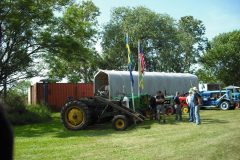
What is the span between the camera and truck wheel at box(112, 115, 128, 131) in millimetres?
18438

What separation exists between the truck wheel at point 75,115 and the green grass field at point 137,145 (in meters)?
1.00

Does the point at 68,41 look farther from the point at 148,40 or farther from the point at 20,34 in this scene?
the point at 148,40

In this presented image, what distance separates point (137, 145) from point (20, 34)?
47.9ft

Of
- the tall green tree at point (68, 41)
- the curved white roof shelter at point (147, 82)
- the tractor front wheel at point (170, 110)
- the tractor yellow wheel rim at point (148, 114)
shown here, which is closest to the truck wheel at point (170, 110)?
the tractor front wheel at point (170, 110)

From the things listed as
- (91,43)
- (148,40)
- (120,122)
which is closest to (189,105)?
(120,122)

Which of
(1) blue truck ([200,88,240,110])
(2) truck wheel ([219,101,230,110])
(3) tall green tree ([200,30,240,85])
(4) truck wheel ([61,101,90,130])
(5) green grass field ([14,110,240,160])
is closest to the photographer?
(5) green grass field ([14,110,240,160])

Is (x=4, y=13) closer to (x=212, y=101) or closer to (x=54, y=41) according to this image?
(x=54, y=41)

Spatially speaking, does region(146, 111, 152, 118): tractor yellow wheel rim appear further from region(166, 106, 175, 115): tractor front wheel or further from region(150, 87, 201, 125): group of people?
region(166, 106, 175, 115): tractor front wheel

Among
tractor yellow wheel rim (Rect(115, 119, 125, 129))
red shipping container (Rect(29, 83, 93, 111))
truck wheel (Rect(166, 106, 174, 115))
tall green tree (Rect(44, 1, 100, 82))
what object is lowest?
tractor yellow wheel rim (Rect(115, 119, 125, 129))

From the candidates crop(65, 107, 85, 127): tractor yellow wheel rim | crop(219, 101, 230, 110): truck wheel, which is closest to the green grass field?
crop(65, 107, 85, 127): tractor yellow wheel rim

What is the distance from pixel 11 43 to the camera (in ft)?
83.4

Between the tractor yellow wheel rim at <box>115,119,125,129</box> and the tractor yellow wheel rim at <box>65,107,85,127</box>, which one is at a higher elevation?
the tractor yellow wheel rim at <box>65,107,85,127</box>

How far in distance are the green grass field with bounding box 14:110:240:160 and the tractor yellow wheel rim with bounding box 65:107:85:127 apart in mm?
1170

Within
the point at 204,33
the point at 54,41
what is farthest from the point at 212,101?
the point at 204,33
